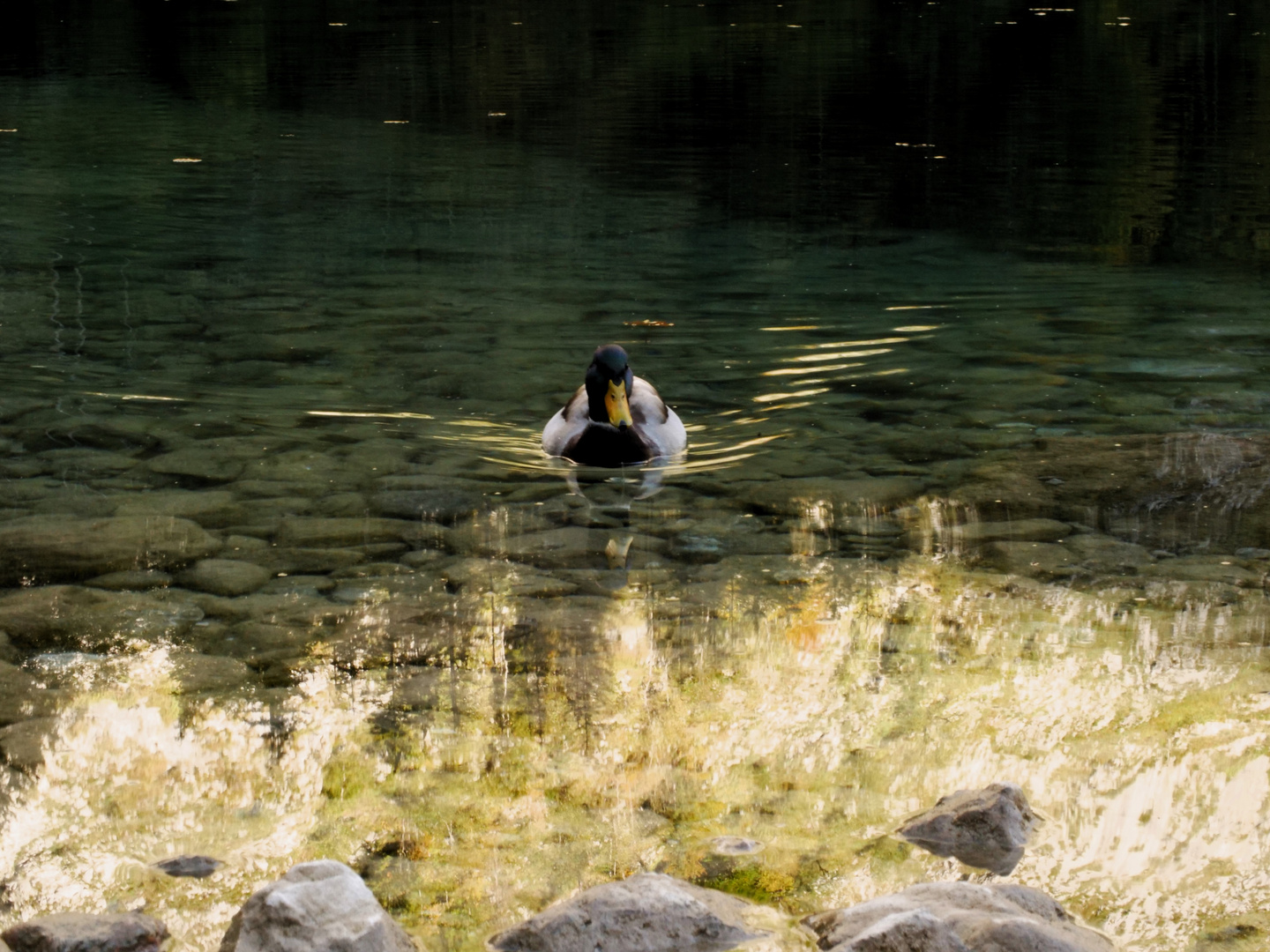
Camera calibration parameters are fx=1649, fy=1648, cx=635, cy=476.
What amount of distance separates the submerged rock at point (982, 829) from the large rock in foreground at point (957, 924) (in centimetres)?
27

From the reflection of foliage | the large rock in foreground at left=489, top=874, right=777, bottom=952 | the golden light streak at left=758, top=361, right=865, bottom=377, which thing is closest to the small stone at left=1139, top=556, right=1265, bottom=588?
the large rock in foreground at left=489, top=874, right=777, bottom=952

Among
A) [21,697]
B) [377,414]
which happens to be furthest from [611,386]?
[21,697]

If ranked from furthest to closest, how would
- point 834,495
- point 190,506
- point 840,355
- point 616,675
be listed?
point 840,355
point 834,495
point 190,506
point 616,675

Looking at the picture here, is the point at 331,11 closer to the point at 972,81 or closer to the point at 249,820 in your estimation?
the point at 972,81

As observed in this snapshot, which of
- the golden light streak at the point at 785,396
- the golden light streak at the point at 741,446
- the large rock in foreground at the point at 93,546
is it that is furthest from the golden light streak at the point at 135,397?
the golden light streak at the point at 785,396

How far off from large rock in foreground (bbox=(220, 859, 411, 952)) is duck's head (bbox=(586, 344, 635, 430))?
4.58 metres

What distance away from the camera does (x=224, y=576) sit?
6.17 metres

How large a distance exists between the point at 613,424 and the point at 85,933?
15.5 ft

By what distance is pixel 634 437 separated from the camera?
7.86m

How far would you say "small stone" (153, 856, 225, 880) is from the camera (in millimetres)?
3930

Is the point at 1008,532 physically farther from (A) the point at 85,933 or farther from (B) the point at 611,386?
(A) the point at 85,933

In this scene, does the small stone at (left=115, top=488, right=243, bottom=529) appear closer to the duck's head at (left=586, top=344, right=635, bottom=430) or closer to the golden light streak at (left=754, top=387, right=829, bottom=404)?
the duck's head at (left=586, top=344, right=635, bottom=430)

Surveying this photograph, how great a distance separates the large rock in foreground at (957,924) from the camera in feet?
10.5

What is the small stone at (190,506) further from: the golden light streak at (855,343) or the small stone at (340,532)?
the golden light streak at (855,343)
